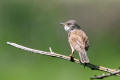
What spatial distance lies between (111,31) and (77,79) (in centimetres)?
317

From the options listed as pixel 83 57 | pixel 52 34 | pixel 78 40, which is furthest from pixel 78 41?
pixel 52 34

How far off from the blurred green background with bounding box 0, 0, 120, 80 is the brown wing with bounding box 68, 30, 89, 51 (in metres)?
2.80

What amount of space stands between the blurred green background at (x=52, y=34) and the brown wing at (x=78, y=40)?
2.80 m

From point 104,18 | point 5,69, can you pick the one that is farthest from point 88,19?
point 5,69

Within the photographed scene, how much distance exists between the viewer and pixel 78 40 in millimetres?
7348

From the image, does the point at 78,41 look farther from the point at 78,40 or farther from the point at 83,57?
the point at 83,57

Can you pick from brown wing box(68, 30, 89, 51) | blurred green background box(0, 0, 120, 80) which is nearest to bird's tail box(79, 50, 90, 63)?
brown wing box(68, 30, 89, 51)

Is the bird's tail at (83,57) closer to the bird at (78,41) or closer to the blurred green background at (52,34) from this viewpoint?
the bird at (78,41)

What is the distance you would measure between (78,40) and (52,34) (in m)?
5.80

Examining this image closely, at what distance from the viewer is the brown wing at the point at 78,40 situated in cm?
717

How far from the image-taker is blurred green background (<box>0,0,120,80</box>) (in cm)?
1144

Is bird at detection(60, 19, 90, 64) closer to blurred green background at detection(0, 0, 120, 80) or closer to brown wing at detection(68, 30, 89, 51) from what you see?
brown wing at detection(68, 30, 89, 51)

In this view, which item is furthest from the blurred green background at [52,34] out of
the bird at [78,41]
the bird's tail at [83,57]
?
the bird's tail at [83,57]

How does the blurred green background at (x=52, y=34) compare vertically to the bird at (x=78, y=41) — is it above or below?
below
